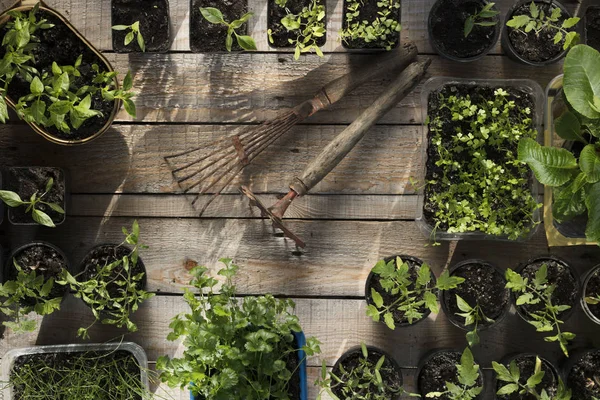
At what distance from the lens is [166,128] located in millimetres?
2098

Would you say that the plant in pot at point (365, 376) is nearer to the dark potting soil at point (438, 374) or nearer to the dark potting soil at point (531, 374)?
the dark potting soil at point (438, 374)

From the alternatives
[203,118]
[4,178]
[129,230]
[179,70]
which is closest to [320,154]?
[203,118]

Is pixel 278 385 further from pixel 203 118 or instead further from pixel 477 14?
pixel 477 14

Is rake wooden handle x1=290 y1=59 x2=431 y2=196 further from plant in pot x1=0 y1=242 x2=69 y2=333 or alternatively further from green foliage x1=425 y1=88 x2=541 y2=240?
plant in pot x1=0 y1=242 x2=69 y2=333

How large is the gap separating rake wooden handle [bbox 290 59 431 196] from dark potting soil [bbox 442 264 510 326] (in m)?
0.52

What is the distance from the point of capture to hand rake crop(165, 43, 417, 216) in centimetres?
200

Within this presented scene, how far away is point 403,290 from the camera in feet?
6.17

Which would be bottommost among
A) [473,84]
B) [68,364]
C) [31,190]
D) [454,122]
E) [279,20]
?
[68,364]

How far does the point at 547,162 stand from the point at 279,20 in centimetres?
93

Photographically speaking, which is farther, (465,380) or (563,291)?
(563,291)

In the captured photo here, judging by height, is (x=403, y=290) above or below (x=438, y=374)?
above

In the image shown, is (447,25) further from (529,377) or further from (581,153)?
(529,377)

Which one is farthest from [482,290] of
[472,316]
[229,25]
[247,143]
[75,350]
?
[75,350]

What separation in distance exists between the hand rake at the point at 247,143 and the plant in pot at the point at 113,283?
274 millimetres
